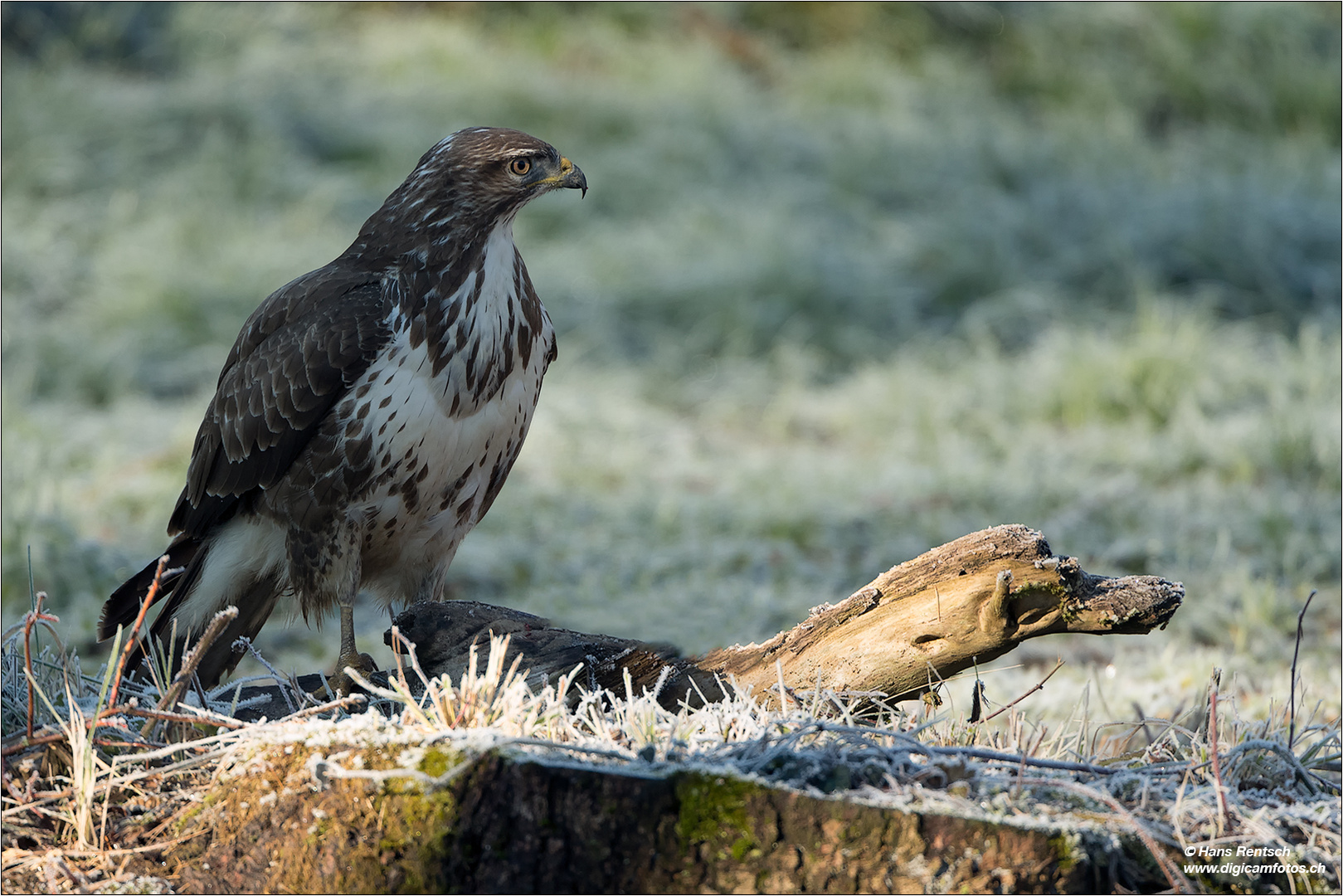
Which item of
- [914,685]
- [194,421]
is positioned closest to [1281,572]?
[914,685]

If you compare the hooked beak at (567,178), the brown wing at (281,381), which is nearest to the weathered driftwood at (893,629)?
the brown wing at (281,381)

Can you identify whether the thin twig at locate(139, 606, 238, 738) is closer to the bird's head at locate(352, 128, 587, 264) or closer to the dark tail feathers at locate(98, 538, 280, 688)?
the dark tail feathers at locate(98, 538, 280, 688)

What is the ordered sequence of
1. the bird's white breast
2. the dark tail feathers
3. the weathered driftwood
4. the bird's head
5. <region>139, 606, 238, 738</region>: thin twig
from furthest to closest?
the dark tail feathers
the bird's head
the bird's white breast
the weathered driftwood
<region>139, 606, 238, 738</region>: thin twig

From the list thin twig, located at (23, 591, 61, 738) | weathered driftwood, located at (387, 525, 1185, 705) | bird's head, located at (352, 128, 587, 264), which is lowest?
thin twig, located at (23, 591, 61, 738)

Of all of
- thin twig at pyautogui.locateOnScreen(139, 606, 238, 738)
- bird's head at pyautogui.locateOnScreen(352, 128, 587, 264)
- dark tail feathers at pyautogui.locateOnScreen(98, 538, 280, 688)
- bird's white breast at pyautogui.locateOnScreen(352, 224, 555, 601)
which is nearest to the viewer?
thin twig at pyautogui.locateOnScreen(139, 606, 238, 738)

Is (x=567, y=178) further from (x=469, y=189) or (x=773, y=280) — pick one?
(x=773, y=280)

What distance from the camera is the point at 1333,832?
77.0 inches

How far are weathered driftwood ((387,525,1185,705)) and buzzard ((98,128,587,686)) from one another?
379 millimetres

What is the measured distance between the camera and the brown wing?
306 centimetres

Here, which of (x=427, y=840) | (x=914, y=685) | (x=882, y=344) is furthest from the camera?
(x=882, y=344)

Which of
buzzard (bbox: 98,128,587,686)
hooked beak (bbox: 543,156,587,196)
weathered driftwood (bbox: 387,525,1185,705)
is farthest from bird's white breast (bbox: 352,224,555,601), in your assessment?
weathered driftwood (bbox: 387,525,1185,705)

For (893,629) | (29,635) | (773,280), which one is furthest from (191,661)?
A: (773,280)

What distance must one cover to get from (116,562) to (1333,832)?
4.72 meters

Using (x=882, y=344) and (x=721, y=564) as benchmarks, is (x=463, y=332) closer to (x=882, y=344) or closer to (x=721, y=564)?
(x=721, y=564)
